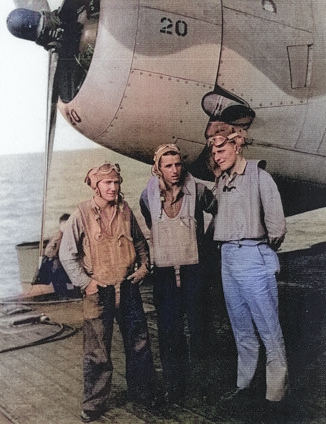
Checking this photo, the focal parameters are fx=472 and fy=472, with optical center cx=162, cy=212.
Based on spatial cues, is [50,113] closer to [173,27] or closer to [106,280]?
[173,27]

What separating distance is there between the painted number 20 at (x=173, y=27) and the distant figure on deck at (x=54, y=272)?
1730 mm

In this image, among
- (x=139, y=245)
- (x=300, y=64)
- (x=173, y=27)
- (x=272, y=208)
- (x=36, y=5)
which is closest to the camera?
(x=272, y=208)

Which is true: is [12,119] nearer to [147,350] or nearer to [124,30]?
[124,30]

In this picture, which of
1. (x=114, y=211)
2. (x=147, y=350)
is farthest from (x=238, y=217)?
(x=147, y=350)

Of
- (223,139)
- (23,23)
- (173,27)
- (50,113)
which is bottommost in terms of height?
(223,139)

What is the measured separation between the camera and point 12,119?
2.95 meters

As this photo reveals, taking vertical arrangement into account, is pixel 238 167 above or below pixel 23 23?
below

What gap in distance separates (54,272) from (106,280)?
7.11 ft

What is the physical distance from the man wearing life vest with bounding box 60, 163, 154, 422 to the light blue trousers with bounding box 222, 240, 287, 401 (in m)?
0.42

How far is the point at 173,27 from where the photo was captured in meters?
2.58

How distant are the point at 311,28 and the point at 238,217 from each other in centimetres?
162

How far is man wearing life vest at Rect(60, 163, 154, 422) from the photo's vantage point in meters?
2.17

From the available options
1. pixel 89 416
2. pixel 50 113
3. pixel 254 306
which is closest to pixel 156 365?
pixel 89 416

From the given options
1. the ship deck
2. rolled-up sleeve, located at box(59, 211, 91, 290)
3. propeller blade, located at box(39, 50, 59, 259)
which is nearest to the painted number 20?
propeller blade, located at box(39, 50, 59, 259)
